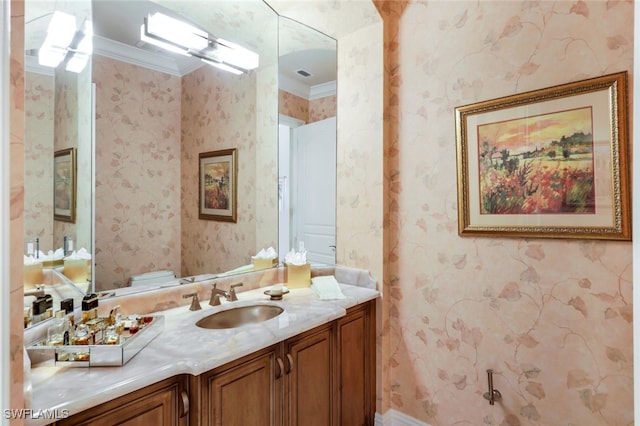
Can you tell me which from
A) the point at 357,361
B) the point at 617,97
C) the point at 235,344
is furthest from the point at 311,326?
the point at 617,97

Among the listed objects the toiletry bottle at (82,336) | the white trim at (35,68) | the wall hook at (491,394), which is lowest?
the wall hook at (491,394)

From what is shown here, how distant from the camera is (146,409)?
3.42ft

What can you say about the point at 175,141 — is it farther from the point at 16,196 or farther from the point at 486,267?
the point at 486,267

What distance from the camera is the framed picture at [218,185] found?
190cm

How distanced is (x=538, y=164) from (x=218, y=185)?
1.64 metres

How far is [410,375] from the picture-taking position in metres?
2.01

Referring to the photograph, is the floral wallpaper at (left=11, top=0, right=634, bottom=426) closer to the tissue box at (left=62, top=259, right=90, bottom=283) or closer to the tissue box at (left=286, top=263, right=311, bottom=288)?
the tissue box at (left=286, top=263, right=311, bottom=288)

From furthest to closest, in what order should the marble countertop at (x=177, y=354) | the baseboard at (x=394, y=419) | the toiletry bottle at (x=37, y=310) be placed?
the baseboard at (x=394, y=419)
the toiletry bottle at (x=37, y=310)
the marble countertop at (x=177, y=354)

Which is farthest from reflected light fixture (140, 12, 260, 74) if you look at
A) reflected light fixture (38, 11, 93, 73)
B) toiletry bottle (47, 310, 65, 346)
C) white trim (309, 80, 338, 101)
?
toiletry bottle (47, 310, 65, 346)

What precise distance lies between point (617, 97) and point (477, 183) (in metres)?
0.63

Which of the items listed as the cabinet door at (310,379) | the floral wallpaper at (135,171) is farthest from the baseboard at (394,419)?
the floral wallpaper at (135,171)

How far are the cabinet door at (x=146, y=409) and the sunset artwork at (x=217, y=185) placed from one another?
3.35 ft

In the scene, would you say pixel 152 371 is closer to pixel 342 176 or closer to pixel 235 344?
pixel 235 344

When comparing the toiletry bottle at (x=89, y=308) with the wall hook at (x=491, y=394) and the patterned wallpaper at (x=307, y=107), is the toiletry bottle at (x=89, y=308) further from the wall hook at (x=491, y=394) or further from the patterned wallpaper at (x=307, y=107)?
the wall hook at (x=491, y=394)
